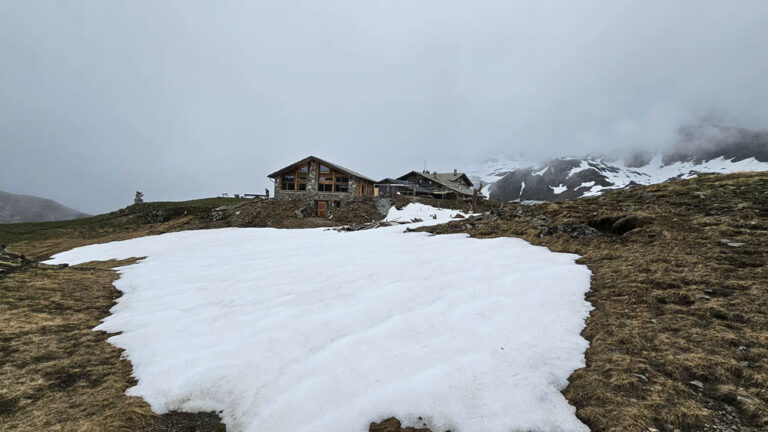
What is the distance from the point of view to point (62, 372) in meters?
5.40

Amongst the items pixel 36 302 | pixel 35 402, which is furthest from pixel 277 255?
pixel 35 402

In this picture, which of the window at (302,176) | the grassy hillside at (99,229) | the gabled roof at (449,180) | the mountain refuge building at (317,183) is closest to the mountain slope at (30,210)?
the grassy hillside at (99,229)

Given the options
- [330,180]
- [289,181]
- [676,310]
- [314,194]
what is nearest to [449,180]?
[330,180]

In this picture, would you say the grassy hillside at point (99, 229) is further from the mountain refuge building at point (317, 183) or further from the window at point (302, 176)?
the window at point (302, 176)

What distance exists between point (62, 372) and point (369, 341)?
569cm

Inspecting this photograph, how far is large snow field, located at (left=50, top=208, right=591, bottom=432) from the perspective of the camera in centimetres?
418

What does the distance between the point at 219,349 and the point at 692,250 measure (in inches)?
515

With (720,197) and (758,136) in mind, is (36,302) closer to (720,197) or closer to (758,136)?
(720,197)

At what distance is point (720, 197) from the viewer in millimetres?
12398

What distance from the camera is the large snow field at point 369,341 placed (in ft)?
13.7

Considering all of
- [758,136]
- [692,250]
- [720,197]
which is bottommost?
[692,250]

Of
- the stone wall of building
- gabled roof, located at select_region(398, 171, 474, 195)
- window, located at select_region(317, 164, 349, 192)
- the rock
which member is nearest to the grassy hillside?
the stone wall of building

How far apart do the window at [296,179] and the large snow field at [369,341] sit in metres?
35.6

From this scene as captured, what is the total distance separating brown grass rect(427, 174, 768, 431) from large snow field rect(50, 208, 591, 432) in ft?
1.55
